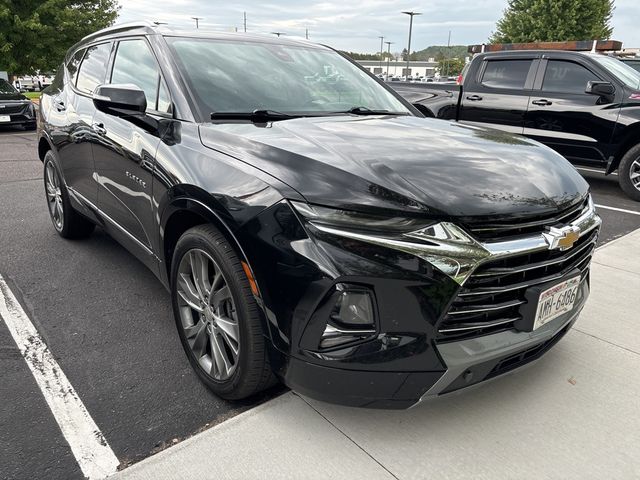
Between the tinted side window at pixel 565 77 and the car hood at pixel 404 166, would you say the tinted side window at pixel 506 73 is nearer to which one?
the tinted side window at pixel 565 77

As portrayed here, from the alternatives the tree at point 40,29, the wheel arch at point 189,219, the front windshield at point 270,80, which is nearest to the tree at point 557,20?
the tree at point 40,29

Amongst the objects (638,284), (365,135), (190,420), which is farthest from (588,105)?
(190,420)

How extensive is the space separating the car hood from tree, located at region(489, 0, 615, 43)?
104 feet

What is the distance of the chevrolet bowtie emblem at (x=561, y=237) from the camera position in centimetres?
198

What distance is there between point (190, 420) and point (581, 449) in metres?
1.68

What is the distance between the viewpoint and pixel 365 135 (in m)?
2.39

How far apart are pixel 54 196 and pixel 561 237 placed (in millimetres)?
4289

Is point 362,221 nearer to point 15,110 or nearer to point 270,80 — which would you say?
point 270,80

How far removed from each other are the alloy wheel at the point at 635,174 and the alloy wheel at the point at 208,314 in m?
6.40

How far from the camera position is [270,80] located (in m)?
2.96

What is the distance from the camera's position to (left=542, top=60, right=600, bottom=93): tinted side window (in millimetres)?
7082

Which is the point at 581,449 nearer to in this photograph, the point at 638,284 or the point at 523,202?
the point at 523,202

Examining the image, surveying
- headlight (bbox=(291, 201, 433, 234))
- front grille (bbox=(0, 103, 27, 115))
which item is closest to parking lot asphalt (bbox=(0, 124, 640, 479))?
headlight (bbox=(291, 201, 433, 234))

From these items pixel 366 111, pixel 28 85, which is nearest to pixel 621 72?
pixel 366 111
